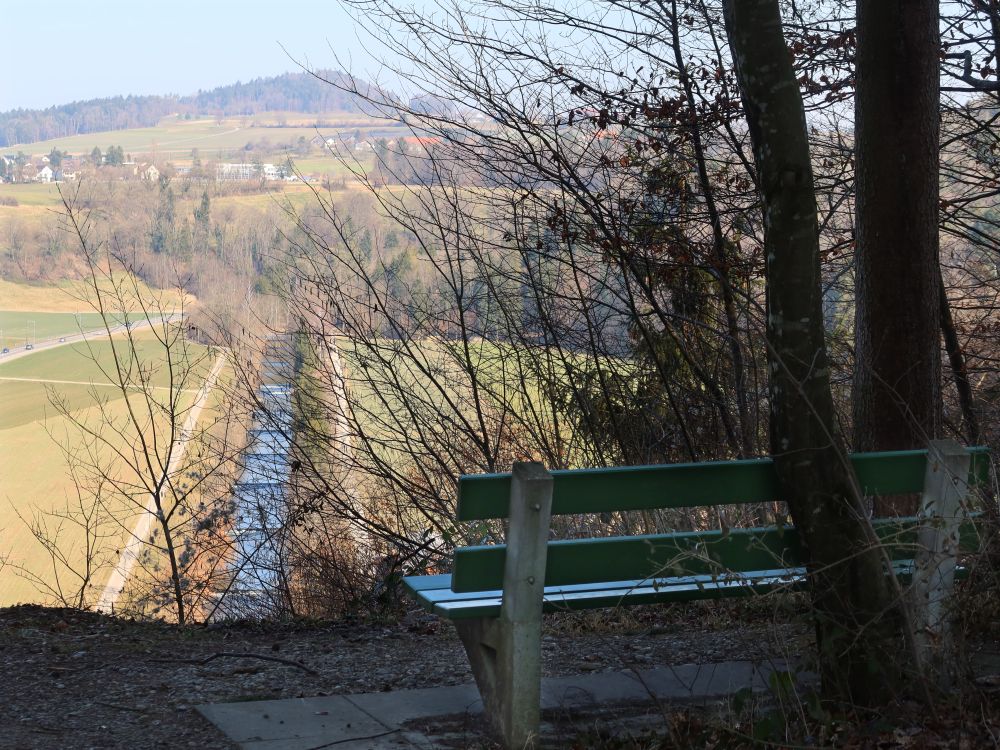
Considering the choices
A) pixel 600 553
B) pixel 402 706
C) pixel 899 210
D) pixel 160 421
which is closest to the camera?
pixel 600 553

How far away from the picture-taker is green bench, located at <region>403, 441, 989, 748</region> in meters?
3.05

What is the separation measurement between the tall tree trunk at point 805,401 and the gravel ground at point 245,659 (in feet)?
0.67

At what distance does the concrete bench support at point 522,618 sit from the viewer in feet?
9.85

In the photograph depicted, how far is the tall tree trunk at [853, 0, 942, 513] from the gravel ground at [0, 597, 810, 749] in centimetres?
120

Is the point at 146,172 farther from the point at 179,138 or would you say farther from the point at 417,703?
the point at 417,703

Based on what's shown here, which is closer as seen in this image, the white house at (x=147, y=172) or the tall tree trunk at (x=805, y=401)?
the tall tree trunk at (x=805, y=401)

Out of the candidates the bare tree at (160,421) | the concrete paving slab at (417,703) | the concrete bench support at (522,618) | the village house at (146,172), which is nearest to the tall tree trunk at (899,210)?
the concrete bench support at (522,618)

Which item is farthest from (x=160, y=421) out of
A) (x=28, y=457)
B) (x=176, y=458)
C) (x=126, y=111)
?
(x=28, y=457)

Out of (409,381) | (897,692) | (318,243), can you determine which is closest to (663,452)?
(409,381)

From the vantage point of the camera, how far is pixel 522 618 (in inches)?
122

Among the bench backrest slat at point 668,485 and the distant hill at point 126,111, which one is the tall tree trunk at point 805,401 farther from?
the distant hill at point 126,111

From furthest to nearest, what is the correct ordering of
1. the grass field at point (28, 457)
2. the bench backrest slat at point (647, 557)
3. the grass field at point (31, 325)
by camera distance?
1. the grass field at point (31, 325)
2. the grass field at point (28, 457)
3. the bench backrest slat at point (647, 557)

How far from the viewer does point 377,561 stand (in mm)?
9633

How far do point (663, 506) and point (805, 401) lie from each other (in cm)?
57
